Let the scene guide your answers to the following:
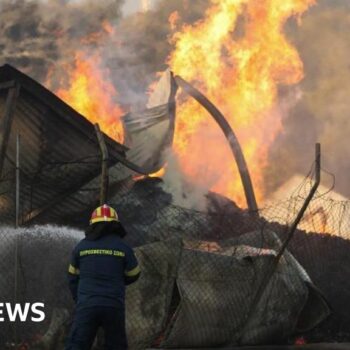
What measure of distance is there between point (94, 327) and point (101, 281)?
419mm

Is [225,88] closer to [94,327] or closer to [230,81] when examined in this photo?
[230,81]

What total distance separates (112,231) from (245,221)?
821 cm

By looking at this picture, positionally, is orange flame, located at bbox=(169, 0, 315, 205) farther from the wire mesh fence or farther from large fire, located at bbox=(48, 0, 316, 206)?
the wire mesh fence

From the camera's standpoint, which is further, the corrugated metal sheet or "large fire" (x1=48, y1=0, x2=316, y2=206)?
"large fire" (x1=48, y1=0, x2=316, y2=206)

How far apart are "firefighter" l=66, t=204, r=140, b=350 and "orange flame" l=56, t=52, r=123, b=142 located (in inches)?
417

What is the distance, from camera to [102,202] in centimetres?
770

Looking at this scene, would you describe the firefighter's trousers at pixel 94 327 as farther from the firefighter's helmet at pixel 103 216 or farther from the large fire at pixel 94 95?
the large fire at pixel 94 95

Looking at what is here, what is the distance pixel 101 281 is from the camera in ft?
19.5

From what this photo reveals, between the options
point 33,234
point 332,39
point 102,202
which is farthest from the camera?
point 332,39

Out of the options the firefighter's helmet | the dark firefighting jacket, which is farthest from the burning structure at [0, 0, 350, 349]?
the firefighter's helmet

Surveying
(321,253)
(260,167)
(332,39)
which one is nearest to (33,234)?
(321,253)

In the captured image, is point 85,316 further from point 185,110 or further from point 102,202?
point 185,110

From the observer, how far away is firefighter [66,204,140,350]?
227 inches

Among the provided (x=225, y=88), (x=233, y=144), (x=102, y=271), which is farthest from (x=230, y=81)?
(x=102, y=271)
